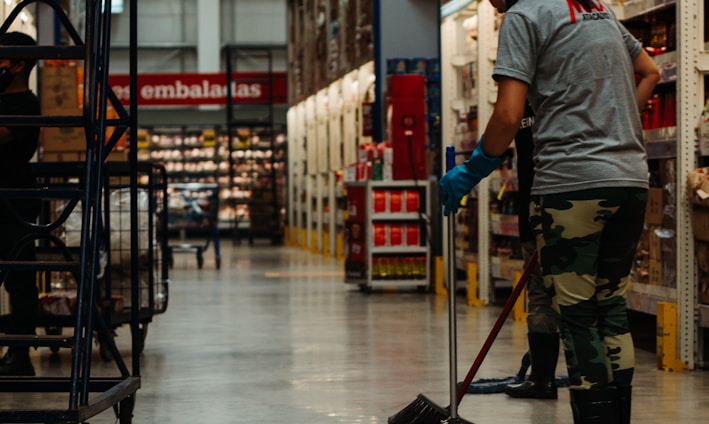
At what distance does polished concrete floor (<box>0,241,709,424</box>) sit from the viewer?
15.4 ft

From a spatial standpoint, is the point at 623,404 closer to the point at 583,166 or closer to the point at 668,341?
the point at 583,166

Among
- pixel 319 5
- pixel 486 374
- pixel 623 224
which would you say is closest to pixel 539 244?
pixel 623 224

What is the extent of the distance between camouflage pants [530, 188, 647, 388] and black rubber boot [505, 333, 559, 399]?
157 cm

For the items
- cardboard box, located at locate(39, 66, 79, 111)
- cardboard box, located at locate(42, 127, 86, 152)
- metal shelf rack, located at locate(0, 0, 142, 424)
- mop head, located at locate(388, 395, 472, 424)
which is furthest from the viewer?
cardboard box, located at locate(39, 66, 79, 111)

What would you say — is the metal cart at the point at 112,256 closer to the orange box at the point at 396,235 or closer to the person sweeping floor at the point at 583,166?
the person sweeping floor at the point at 583,166

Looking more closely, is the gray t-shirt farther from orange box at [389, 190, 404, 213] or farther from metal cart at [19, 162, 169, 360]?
orange box at [389, 190, 404, 213]

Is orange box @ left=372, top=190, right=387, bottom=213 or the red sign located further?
the red sign

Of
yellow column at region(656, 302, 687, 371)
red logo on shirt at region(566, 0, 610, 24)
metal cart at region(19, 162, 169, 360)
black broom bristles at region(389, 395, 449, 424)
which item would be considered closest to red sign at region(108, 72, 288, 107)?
metal cart at region(19, 162, 169, 360)

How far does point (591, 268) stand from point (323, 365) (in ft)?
9.92

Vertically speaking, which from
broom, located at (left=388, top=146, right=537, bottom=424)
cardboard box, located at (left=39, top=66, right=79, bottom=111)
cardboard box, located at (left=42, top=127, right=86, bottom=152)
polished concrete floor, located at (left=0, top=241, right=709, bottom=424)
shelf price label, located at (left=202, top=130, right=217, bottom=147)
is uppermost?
shelf price label, located at (left=202, top=130, right=217, bottom=147)

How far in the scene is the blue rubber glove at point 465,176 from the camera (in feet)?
11.0

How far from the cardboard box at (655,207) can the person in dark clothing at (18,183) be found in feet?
10.3

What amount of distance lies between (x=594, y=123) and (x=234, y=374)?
304 centimetres

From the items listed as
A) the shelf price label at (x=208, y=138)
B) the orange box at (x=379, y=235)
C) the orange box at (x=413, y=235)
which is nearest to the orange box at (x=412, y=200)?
the orange box at (x=413, y=235)
